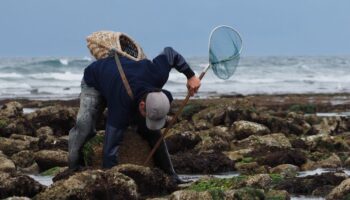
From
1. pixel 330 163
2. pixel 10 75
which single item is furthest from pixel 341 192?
pixel 10 75

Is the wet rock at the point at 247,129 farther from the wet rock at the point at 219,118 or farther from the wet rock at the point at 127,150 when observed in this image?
the wet rock at the point at 127,150

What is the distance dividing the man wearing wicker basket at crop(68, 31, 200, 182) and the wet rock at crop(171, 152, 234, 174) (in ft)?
6.52

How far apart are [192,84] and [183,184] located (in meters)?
1.14

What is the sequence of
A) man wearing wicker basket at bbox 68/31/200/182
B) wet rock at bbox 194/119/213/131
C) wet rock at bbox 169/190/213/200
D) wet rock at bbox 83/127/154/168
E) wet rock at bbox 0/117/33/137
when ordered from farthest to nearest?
1. wet rock at bbox 194/119/213/131
2. wet rock at bbox 0/117/33/137
3. wet rock at bbox 83/127/154/168
4. man wearing wicker basket at bbox 68/31/200/182
5. wet rock at bbox 169/190/213/200

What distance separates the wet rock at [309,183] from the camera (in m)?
9.41

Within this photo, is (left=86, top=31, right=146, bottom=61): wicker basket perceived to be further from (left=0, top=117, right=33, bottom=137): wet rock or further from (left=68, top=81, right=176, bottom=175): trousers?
(left=0, top=117, right=33, bottom=137): wet rock

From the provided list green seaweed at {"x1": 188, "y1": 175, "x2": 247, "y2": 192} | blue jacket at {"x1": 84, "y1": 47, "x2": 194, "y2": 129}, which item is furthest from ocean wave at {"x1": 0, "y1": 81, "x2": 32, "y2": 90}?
green seaweed at {"x1": 188, "y1": 175, "x2": 247, "y2": 192}

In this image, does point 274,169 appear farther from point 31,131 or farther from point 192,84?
point 31,131

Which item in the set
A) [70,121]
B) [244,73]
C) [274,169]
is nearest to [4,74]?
[244,73]

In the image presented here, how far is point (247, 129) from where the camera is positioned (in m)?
15.6

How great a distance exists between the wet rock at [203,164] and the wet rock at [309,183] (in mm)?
2108

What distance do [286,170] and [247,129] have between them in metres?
4.45

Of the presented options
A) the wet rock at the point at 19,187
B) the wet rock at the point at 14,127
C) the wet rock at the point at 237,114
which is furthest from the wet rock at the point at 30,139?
the wet rock at the point at 19,187

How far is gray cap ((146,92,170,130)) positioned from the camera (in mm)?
8844
